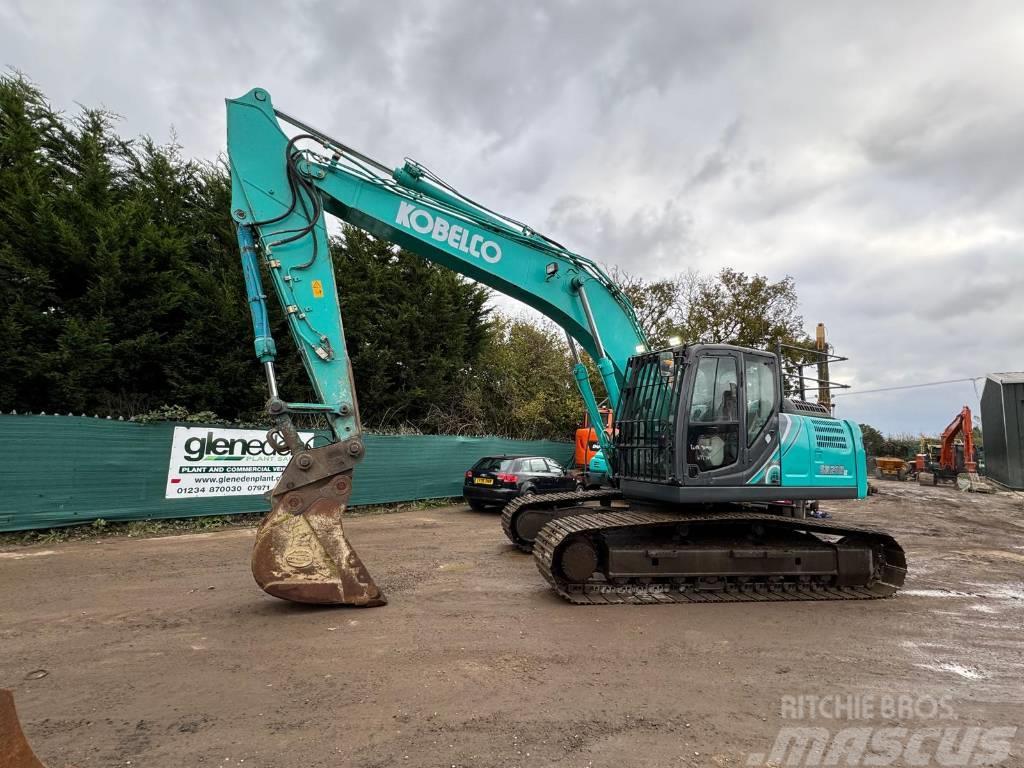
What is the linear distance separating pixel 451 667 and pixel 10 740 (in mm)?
2296

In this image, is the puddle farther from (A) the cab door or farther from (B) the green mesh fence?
(B) the green mesh fence

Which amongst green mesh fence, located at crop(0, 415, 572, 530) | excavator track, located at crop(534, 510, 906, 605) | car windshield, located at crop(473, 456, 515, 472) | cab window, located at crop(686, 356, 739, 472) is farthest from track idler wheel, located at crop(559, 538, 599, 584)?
green mesh fence, located at crop(0, 415, 572, 530)

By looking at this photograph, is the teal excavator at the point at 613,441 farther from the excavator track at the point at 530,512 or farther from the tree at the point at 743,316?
the tree at the point at 743,316

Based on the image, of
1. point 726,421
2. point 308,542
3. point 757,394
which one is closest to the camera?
point 308,542

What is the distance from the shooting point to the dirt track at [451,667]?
288 centimetres

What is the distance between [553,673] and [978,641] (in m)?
3.60

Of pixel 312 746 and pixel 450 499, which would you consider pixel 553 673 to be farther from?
pixel 450 499

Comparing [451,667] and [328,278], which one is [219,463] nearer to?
[328,278]

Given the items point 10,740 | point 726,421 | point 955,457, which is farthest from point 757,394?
point 955,457

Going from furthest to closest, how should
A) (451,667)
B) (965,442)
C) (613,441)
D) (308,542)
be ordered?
(965,442) → (613,441) → (308,542) → (451,667)

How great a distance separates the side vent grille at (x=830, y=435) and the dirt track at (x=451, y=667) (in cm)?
161

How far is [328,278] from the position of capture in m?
5.40

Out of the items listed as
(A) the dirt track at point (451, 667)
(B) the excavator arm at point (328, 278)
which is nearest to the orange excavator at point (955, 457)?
(A) the dirt track at point (451, 667)

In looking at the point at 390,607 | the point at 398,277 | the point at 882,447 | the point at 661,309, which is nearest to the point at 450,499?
the point at 398,277
